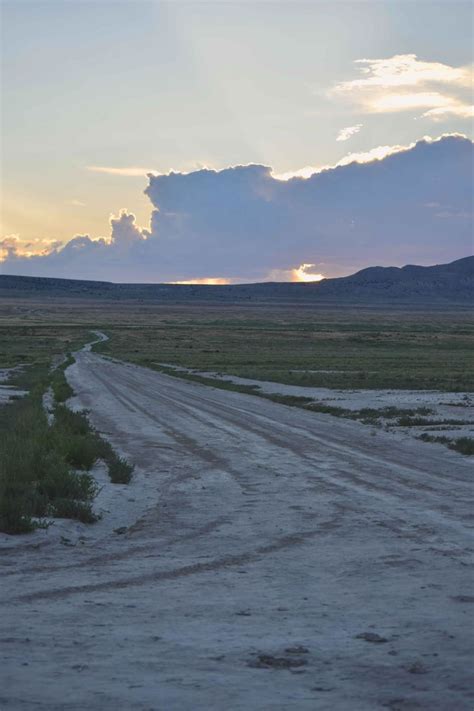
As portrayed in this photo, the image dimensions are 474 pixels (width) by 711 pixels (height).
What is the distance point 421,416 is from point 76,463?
52.0 ft

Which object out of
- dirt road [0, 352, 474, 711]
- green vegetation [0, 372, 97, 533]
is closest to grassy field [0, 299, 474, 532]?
green vegetation [0, 372, 97, 533]

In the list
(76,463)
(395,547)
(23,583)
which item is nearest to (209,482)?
(76,463)

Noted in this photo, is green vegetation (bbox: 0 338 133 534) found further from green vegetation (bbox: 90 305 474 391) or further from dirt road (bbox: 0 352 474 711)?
green vegetation (bbox: 90 305 474 391)

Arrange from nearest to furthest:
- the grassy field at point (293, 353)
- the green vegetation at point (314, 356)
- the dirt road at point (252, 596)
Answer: the dirt road at point (252, 596), the green vegetation at point (314, 356), the grassy field at point (293, 353)

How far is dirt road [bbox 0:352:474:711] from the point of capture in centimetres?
668

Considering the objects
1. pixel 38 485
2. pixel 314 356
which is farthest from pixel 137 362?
pixel 38 485

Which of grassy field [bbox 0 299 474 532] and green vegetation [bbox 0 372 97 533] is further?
grassy field [bbox 0 299 474 532]

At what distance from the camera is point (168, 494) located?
16281 mm

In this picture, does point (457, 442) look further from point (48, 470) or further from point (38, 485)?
point (38, 485)

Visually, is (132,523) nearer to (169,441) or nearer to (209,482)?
(209,482)

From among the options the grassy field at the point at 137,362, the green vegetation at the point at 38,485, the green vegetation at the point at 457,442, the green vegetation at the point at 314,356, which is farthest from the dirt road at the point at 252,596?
the green vegetation at the point at 314,356

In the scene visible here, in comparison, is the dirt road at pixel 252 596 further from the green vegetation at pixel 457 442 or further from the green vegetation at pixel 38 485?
the green vegetation at pixel 457 442

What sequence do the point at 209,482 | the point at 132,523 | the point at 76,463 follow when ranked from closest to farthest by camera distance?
the point at 132,523, the point at 209,482, the point at 76,463

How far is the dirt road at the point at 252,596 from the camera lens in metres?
6.68
